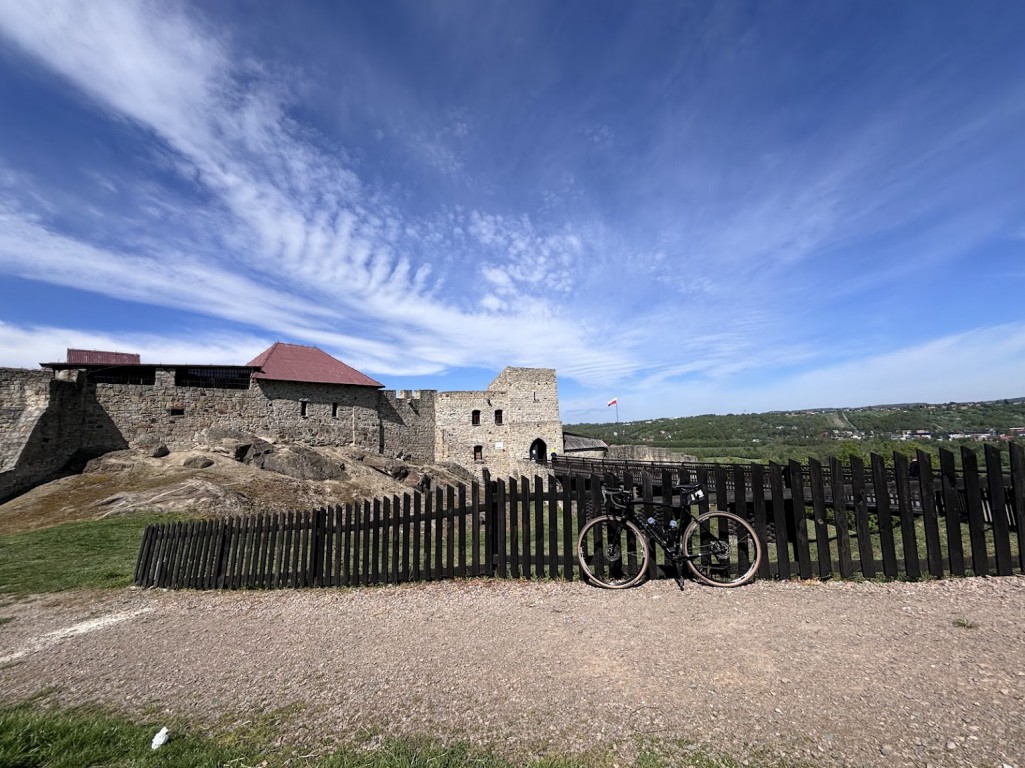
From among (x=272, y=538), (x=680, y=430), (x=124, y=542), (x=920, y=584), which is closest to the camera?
(x=920, y=584)

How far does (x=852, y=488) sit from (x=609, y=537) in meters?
2.90

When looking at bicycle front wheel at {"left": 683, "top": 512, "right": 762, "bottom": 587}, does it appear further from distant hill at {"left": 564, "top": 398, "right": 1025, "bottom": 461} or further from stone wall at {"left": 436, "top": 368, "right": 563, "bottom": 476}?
distant hill at {"left": 564, "top": 398, "right": 1025, "bottom": 461}

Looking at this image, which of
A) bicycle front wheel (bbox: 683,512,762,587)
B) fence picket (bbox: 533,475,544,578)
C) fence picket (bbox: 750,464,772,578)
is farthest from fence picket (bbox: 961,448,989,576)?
fence picket (bbox: 533,475,544,578)

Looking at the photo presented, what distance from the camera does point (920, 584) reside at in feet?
15.5

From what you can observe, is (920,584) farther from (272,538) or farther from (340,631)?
(272,538)

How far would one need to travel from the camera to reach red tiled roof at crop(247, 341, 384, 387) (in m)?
27.4

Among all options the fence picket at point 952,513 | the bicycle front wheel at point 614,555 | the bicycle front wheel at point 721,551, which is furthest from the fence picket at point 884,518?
the bicycle front wheel at point 614,555

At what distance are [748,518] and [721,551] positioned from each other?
698mm

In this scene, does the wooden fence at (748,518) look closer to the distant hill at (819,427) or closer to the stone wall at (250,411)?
the stone wall at (250,411)

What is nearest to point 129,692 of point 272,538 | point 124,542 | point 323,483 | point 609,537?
point 272,538

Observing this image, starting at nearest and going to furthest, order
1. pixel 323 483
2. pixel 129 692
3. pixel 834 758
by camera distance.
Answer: pixel 834 758
pixel 129 692
pixel 323 483

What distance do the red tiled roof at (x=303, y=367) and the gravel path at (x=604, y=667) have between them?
23.3 meters

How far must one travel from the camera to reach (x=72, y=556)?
9289 millimetres

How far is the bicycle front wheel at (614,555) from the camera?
5211 millimetres
